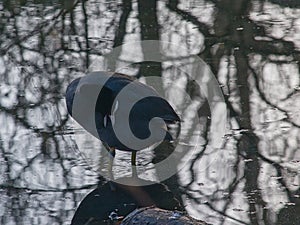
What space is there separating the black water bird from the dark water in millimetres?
255

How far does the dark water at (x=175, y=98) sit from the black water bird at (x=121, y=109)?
25cm

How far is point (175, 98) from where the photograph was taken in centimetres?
527

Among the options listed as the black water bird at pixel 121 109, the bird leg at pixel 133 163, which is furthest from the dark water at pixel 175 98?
the black water bird at pixel 121 109

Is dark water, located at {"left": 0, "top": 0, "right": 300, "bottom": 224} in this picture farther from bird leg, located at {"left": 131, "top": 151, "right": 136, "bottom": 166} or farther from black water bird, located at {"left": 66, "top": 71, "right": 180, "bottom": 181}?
black water bird, located at {"left": 66, "top": 71, "right": 180, "bottom": 181}

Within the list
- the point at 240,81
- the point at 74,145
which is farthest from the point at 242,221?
the point at 240,81

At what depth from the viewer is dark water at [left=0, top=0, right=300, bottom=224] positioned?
4.01 metres

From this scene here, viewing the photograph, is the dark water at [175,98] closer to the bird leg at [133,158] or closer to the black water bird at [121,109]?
the bird leg at [133,158]

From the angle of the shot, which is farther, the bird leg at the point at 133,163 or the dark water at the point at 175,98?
the bird leg at the point at 133,163

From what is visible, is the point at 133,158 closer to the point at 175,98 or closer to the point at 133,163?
the point at 133,163

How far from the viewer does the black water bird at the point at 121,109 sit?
13.0ft

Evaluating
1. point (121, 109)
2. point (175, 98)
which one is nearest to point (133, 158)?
point (121, 109)

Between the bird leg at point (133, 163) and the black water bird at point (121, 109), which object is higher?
the black water bird at point (121, 109)

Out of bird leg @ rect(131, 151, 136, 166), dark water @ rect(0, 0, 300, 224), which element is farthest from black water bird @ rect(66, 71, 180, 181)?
dark water @ rect(0, 0, 300, 224)

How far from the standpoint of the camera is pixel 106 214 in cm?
380
